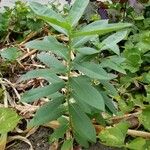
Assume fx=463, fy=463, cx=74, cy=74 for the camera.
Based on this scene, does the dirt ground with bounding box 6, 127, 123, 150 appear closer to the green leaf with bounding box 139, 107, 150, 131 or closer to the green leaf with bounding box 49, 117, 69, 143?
the green leaf with bounding box 49, 117, 69, 143

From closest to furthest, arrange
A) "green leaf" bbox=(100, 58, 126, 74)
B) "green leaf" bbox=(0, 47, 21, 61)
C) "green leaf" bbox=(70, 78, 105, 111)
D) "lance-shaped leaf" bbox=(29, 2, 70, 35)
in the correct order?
"lance-shaped leaf" bbox=(29, 2, 70, 35) → "green leaf" bbox=(70, 78, 105, 111) → "green leaf" bbox=(100, 58, 126, 74) → "green leaf" bbox=(0, 47, 21, 61)

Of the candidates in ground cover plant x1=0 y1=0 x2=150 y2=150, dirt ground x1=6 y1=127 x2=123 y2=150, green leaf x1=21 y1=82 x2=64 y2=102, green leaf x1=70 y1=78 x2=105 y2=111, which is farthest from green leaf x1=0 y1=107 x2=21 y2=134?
green leaf x1=70 y1=78 x2=105 y2=111

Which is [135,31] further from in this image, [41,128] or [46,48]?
[46,48]

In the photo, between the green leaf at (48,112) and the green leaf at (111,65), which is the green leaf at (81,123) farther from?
the green leaf at (111,65)

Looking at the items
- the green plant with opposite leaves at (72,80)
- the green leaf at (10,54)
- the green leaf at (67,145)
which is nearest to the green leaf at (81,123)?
the green plant with opposite leaves at (72,80)

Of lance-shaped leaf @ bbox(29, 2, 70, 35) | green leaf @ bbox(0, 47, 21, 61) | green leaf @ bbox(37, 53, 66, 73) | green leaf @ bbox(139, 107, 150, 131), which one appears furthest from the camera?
green leaf @ bbox(0, 47, 21, 61)

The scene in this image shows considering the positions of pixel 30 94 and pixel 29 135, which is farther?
pixel 29 135

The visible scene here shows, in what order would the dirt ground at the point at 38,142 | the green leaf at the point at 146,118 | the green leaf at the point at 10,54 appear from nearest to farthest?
the green leaf at the point at 146,118 < the dirt ground at the point at 38,142 < the green leaf at the point at 10,54

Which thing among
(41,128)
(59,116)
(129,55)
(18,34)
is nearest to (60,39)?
(18,34)
